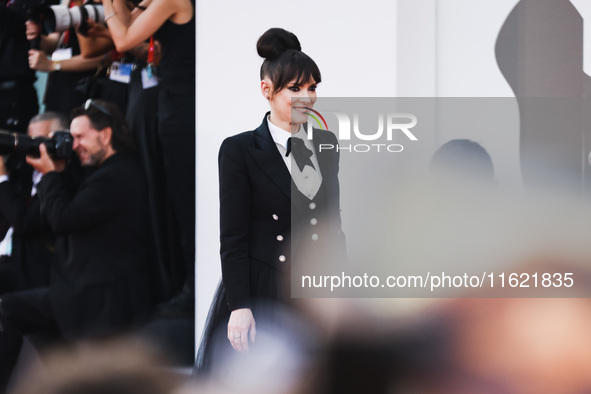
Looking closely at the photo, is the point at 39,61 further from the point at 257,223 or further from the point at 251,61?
the point at 257,223

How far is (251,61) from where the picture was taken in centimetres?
243

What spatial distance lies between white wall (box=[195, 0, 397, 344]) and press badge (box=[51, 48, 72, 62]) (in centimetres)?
51

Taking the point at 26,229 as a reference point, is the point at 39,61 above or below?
above

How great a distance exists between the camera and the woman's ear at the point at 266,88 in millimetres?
2332

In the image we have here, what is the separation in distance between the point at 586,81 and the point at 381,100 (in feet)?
2.48

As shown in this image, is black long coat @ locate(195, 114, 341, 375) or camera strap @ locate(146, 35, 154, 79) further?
camera strap @ locate(146, 35, 154, 79)

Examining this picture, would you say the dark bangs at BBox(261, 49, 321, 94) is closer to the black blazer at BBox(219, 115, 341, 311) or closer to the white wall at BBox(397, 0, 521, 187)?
the black blazer at BBox(219, 115, 341, 311)

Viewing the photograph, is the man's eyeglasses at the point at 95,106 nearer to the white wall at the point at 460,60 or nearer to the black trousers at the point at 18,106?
the black trousers at the point at 18,106

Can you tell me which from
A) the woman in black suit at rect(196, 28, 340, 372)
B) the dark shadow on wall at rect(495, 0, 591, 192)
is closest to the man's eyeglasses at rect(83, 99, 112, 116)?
the woman in black suit at rect(196, 28, 340, 372)

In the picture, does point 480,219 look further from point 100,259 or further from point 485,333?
point 100,259

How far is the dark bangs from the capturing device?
2.30 meters

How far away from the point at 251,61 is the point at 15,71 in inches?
36.1

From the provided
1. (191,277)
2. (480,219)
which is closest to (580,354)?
(480,219)

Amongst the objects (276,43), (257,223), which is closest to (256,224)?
(257,223)
